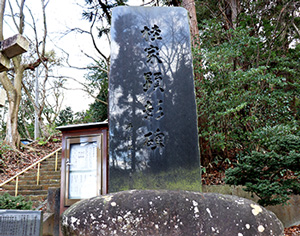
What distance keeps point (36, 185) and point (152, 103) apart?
6.61m

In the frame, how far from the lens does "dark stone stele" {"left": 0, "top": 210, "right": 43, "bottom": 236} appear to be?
251 centimetres

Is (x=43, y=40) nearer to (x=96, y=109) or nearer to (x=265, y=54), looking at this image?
(x=96, y=109)

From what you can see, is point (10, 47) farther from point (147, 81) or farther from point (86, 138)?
point (86, 138)

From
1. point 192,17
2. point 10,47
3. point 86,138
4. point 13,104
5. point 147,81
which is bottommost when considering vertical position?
point 86,138

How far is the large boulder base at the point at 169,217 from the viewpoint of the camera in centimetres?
193

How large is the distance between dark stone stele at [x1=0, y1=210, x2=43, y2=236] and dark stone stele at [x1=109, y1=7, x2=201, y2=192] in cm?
88

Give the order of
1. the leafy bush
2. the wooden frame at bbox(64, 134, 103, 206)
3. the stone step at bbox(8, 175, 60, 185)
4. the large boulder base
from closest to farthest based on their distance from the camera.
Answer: the large boulder base, the leafy bush, the wooden frame at bbox(64, 134, 103, 206), the stone step at bbox(8, 175, 60, 185)

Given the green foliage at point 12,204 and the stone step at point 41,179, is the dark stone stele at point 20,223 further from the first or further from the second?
the stone step at point 41,179

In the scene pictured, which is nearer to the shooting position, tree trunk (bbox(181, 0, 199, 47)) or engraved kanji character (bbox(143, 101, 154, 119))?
engraved kanji character (bbox(143, 101, 154, 119))

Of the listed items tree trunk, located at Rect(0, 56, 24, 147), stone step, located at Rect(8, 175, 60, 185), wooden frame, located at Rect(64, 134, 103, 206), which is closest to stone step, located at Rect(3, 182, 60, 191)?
stone step, located at Rect(8, 175, 60, 185)

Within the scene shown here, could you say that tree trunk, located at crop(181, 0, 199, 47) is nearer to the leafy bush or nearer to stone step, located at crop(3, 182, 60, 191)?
the leafy bush

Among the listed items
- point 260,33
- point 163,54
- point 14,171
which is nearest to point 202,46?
point 260,33

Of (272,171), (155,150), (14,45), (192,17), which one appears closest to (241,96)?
(272,171)

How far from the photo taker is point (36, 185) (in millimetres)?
8172
